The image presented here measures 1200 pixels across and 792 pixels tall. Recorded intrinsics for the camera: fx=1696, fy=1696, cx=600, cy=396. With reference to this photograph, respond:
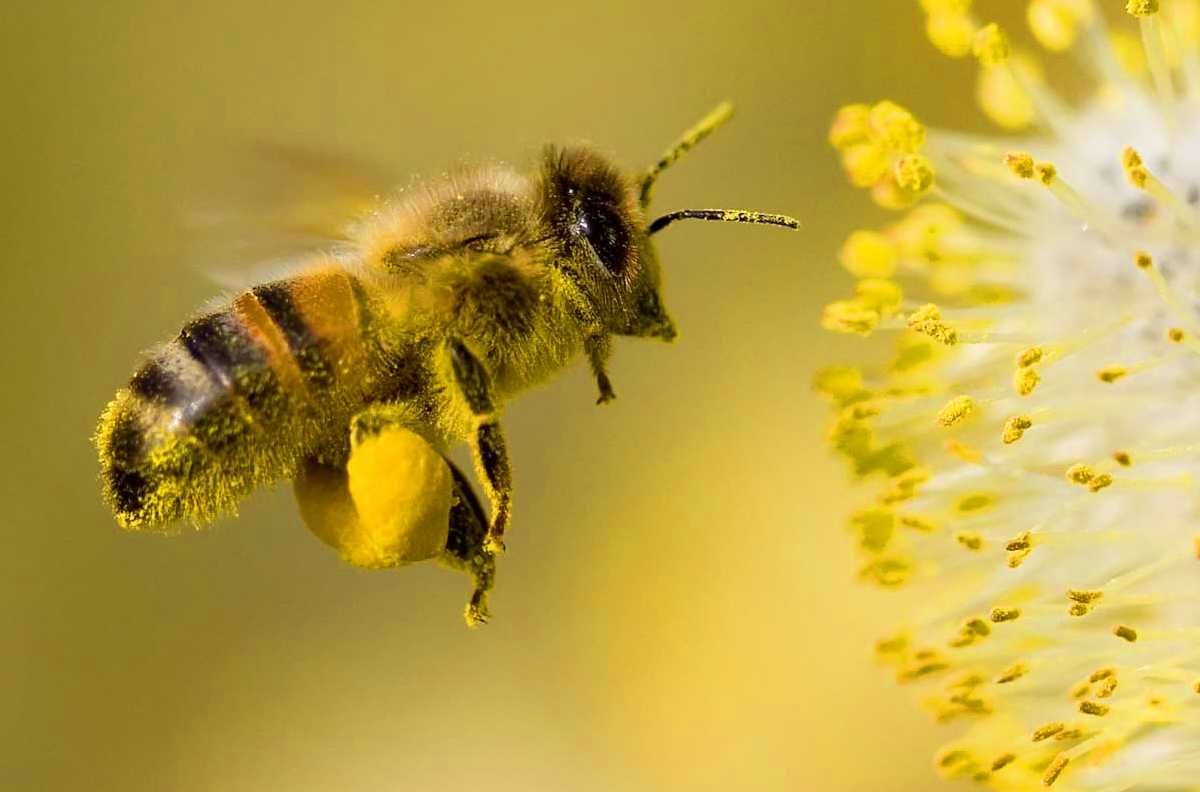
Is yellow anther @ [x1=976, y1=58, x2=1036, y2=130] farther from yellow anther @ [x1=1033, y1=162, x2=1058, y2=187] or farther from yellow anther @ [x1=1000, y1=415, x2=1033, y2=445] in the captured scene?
yellow anther @ [x1=1000, y1=415, x2=1033, y2=445]

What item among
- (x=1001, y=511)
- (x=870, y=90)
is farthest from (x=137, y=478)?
(x=870, y=90)

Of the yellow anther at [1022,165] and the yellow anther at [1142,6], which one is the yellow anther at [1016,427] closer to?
the yellow anther at [1022,165]

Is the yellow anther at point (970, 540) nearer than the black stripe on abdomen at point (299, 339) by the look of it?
No

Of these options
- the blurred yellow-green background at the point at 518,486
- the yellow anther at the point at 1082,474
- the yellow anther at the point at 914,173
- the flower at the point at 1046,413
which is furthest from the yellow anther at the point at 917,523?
the blurred yellow-green background at the point at 518,486

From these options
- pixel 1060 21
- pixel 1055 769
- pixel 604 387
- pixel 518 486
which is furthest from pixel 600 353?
pixel 518 486

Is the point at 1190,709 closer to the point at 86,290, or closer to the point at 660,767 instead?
the point at 660,767

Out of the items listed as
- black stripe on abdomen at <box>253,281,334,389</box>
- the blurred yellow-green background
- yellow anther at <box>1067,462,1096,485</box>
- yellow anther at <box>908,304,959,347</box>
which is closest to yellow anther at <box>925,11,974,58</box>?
yellow anther at <box>908,304,959,347</box>
